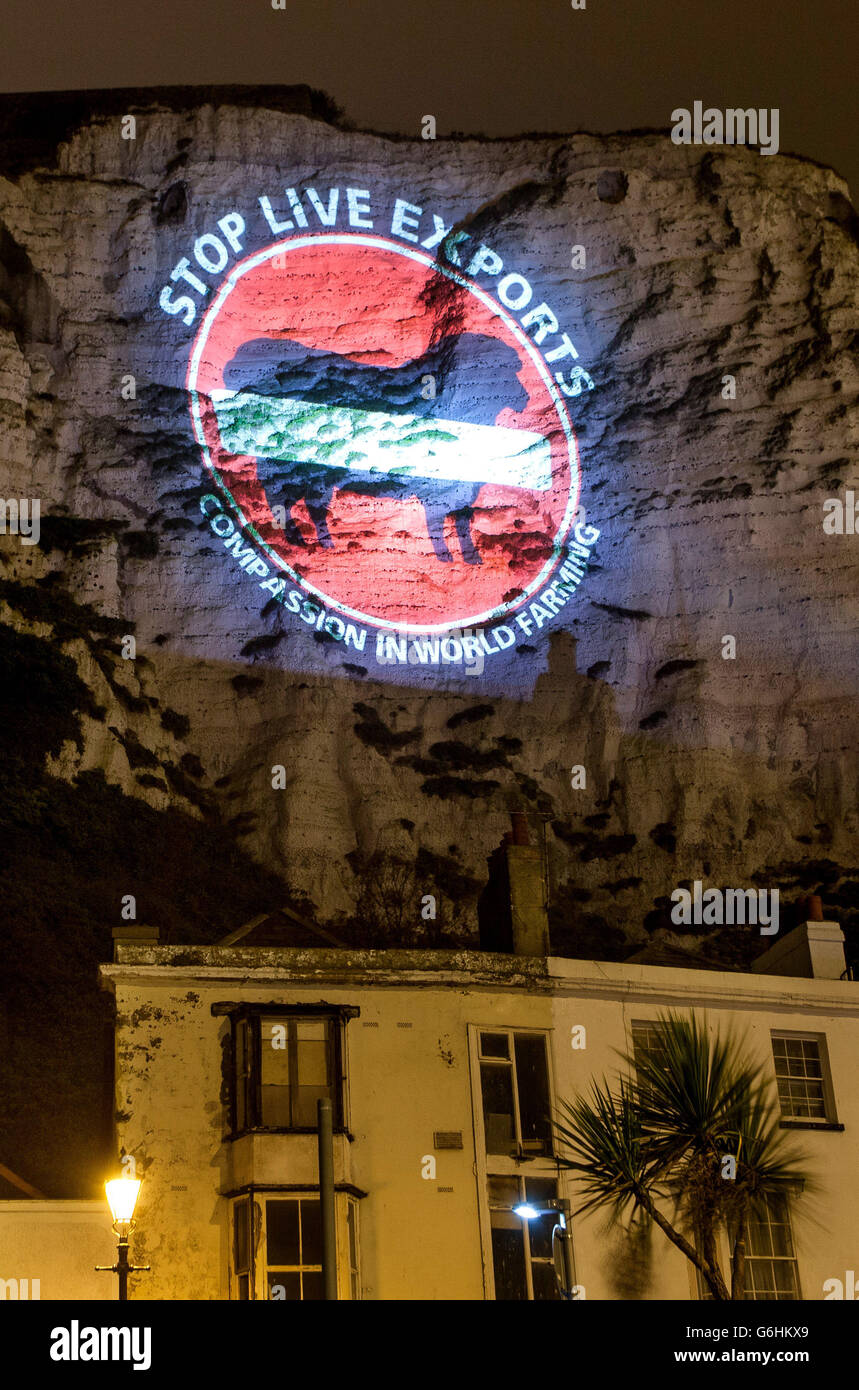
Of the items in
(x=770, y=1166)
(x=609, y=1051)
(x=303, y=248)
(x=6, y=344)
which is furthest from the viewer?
(x=303, y=248)

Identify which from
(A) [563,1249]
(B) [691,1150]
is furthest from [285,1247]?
(B) [691,1150]

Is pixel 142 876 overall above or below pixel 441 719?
below

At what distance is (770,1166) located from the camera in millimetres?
18656

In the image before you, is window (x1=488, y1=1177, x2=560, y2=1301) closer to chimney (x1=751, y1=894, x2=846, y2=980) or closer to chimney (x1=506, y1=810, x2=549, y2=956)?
chimney (x1=506, y1=810, x2=549, y2=956)

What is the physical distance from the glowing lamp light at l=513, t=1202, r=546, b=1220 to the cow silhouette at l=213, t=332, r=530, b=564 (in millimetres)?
42468

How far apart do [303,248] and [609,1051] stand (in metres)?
50.7

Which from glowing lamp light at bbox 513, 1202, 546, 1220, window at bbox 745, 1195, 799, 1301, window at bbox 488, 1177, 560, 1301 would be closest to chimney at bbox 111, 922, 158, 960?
window at bbox 488, 1177, 560, 1301

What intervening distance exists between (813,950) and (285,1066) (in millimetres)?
7460

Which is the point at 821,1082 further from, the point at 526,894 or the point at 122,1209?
the point at 122,1209

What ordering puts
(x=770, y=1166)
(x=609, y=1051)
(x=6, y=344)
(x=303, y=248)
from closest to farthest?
(x=770, y=1166) → (x=609, y=1051) → (x=6, y=344) → (x=303, y=248)

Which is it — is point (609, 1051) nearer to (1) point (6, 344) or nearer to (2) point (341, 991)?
(2) point (341, 991)

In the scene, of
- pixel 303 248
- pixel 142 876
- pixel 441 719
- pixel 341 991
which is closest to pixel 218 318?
pixel 303 248

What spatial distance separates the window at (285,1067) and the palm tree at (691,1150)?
9.21 ft

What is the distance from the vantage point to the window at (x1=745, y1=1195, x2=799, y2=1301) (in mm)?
19125
